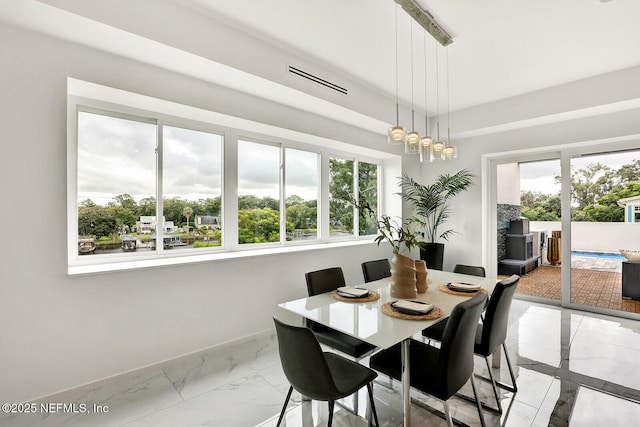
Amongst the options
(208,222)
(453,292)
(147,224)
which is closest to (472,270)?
(453,292)

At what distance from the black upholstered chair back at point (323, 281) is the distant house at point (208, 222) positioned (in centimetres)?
143

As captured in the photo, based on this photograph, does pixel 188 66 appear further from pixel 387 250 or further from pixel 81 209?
pixel 387 250

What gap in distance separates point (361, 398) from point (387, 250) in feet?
9.78

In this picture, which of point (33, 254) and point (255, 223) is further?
point (255, 223)

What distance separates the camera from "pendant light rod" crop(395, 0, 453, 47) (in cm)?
225

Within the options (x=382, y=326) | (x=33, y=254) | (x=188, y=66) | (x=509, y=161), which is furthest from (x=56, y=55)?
(x=509, y=161)

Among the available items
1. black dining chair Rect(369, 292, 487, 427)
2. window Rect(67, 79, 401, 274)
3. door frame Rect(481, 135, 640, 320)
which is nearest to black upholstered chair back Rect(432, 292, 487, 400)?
black dining chair Rect(369, 292, 487, 427)

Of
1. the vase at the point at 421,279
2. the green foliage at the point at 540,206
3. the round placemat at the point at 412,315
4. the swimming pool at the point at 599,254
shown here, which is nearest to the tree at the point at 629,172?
the green foliage at the point at 540,206

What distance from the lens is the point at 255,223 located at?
12.3 feet

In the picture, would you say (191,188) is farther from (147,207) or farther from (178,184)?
(147,207)

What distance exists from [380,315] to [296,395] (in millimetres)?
967

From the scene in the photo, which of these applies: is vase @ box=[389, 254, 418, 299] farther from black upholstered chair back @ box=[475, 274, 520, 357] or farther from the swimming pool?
the swimming pool

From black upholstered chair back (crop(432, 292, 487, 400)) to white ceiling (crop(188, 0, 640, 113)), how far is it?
227 cm

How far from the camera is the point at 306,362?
143 cm
